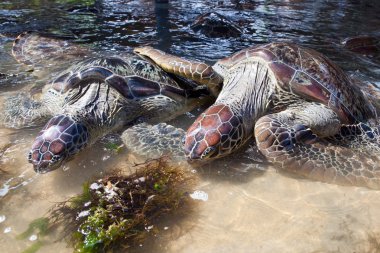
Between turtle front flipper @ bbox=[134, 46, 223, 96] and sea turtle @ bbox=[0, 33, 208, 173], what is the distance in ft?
0.49

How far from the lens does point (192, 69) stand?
13.6ft

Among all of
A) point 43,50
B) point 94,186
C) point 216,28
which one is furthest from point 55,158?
point 216,28

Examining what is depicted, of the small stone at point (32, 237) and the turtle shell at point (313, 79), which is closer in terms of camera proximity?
the small stone at point (32, 237)

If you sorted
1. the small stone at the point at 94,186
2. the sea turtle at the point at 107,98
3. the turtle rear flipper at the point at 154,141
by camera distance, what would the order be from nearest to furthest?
the small stone at the point at 94,186 < the turtle rear flipper at the point at 154,141 < the sea turtle at the point at 107,98

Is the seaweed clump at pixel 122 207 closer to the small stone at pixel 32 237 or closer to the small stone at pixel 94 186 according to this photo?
the small stone at pixel 94 186

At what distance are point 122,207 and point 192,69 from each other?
208 centimetres

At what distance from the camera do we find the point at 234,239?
2518mm

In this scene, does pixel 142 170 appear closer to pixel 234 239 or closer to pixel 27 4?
pixel 234 239

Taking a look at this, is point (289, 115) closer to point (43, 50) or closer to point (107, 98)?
point (107, 98)

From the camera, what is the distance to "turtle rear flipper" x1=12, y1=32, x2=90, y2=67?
20.8 ft

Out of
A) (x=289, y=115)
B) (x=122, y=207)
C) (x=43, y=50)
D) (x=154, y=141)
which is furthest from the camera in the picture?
(x=43, y=50)

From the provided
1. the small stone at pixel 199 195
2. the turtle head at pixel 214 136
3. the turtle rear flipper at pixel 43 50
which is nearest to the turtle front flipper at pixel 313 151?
the turtle head at pixel 214 136

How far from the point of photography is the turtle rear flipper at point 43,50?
633 centimetres

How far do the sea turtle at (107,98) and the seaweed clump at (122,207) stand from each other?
33.5 inches
